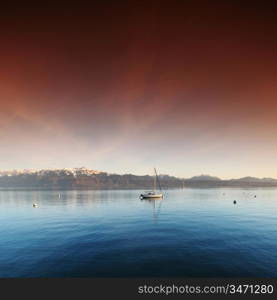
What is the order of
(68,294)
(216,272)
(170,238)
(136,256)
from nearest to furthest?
(68,294) < (216,272) < (136,256) < (170,238)

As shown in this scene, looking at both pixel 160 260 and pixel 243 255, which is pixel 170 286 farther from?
pixel 243 255

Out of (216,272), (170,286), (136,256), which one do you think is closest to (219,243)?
(216,272)

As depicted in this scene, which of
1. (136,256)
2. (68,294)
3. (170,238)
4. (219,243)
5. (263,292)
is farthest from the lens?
(170,238)

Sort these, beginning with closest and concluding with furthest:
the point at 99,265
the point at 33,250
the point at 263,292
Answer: the point at 263,292, the point at 99,265, the point at 33,250

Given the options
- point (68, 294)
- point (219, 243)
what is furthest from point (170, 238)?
point (68, 294)

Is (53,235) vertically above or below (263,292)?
below

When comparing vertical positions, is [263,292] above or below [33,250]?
above

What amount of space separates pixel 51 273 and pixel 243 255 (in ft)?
86.3

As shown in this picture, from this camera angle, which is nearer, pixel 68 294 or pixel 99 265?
pixel 68 294

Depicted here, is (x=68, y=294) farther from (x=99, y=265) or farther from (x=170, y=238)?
(x=170, y=238)

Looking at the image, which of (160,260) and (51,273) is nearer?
(51,273)

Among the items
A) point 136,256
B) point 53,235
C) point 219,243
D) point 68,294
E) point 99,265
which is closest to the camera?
point 68,294

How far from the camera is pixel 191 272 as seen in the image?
2117 centimetres

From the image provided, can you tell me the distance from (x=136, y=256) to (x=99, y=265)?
216 inches
